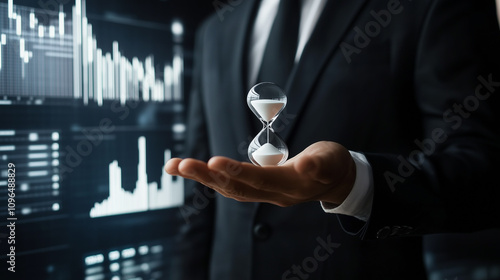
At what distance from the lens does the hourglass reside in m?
0.77

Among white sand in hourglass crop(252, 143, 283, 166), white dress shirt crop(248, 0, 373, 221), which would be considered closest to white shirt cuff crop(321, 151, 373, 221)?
white dress shirt crop(248, 0, 373, 221)

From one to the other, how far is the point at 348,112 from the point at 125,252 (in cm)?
92

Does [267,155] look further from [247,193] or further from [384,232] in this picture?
[384,232]

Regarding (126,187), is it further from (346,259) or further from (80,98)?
(346,259)

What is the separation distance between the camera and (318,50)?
→ 1.06m

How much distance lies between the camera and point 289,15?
45.3 inches

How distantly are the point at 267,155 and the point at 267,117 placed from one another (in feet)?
0.27

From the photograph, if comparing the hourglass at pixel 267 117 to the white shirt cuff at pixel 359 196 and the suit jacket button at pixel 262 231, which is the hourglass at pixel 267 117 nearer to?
the white shirt cuff at pixel 359 196

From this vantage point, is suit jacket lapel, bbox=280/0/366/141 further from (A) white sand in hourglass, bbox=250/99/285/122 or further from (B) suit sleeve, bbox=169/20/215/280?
(B) suit sleeve, bbox=169/20/215/280

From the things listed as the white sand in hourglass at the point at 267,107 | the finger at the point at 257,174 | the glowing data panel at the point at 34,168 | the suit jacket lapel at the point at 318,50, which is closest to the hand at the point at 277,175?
the finger at the point at 257,174

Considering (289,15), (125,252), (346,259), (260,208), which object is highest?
(289,15)

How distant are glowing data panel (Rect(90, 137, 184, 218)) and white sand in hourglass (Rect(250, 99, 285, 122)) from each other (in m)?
0.85

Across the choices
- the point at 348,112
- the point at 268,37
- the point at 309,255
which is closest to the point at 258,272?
the point at 309,255

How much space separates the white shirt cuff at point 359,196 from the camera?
2.57 feet
